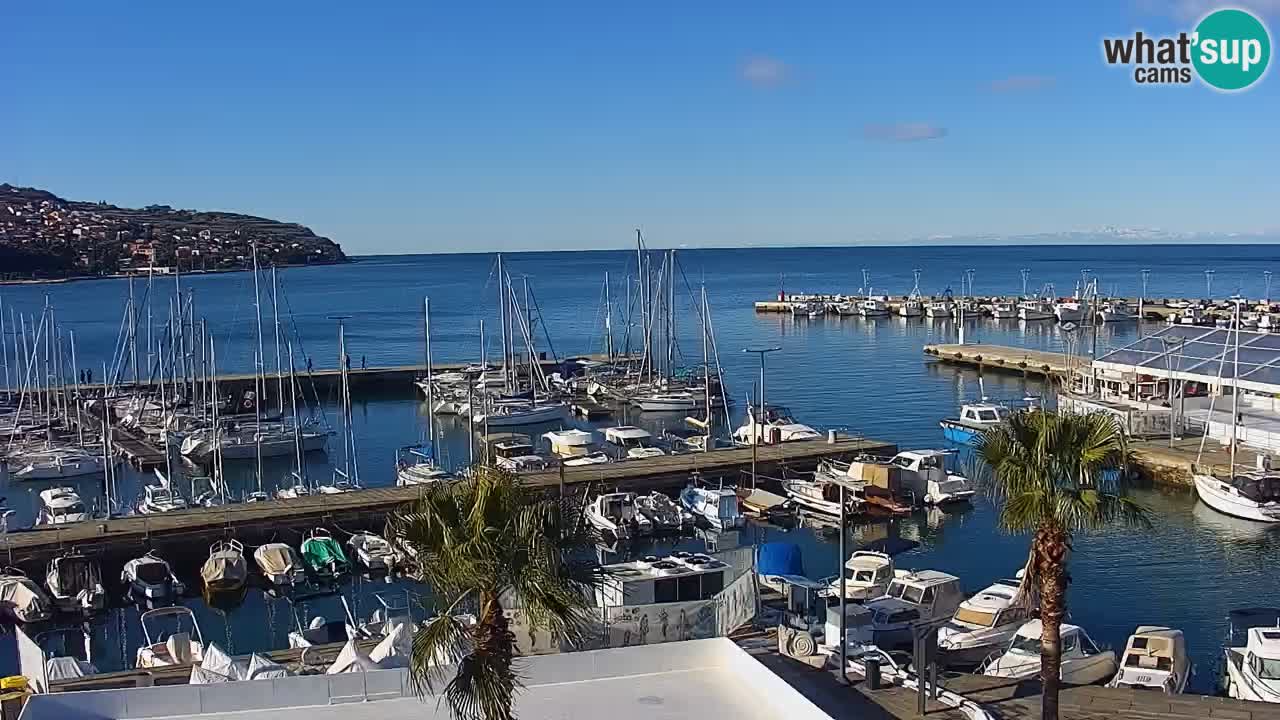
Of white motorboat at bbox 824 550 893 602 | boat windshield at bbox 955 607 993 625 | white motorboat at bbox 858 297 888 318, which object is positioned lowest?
white motorboat at bbox 824 550 893 602

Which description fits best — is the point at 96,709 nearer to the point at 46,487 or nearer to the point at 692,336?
the point at 46,487

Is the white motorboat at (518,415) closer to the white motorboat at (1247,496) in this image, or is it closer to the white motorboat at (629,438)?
the white motorboat at (629,438)

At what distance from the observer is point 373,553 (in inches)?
1467

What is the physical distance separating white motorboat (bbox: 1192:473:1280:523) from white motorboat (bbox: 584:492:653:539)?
19.8 meters

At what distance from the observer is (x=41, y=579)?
3634 centimetres

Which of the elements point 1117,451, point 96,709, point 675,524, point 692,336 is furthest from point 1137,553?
point 692,336

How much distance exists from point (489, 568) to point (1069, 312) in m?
116

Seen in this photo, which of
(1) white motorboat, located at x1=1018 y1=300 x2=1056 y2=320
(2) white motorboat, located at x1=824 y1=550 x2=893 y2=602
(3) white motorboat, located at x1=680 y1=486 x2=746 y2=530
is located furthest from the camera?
(1) white motorboat, located at x1=1018 y1=300 x2=1056 y2=320

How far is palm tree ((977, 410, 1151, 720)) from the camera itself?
15.5 meters

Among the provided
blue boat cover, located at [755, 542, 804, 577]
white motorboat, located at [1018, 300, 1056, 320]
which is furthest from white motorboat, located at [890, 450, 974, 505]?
white motorboat, located at [1018, 300, 1056, 320]

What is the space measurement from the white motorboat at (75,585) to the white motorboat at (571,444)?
21756 millimetres

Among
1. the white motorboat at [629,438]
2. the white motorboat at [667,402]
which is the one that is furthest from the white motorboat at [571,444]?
the white motorboat at [667,402]

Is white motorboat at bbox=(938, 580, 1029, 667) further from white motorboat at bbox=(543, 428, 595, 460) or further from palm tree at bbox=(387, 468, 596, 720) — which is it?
white motorboat at bbox=(543, 428, 595, 460)

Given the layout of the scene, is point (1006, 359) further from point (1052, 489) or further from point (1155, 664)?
point (1052, 489)
